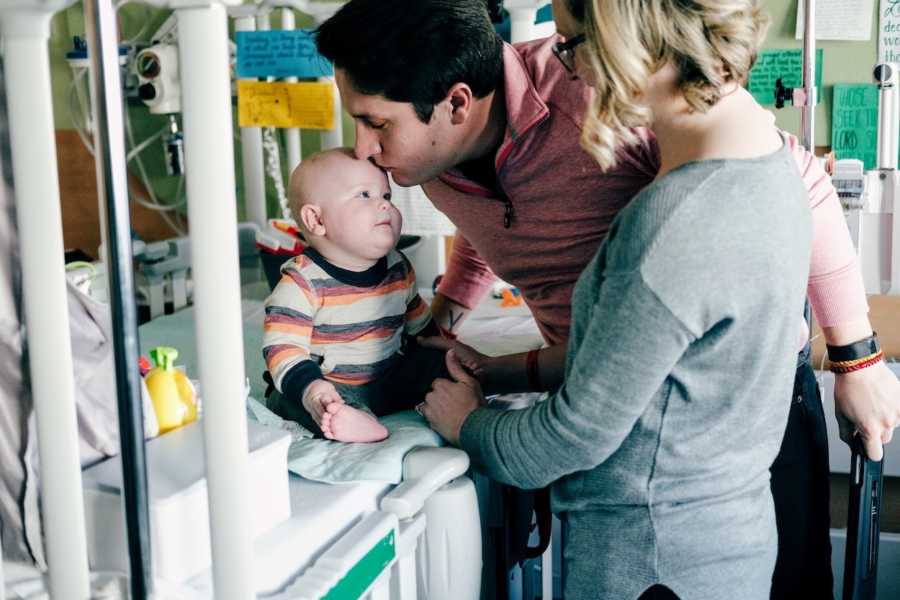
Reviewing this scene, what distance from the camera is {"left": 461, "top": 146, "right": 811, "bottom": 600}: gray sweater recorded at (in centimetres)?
86

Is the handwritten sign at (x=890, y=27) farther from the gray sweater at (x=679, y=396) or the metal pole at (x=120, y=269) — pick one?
the metal pole at (x=120, y=269)

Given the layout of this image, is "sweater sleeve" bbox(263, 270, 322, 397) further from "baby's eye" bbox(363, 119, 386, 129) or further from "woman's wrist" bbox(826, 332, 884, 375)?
"woman's wrist" bbox(826, 332, 884, 375)

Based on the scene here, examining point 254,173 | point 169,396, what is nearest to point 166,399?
point 169,396

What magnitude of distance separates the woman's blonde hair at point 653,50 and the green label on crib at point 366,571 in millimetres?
429

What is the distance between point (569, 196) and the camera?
1206mm

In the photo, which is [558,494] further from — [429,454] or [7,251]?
[7,251]

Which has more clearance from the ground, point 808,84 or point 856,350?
point 808,84

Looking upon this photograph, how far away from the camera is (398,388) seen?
1.29 metres

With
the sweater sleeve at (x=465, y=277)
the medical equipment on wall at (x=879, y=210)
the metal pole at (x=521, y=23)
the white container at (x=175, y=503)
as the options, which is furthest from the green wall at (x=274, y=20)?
the white container at (x=175, y=503)

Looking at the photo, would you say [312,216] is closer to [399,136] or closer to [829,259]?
[399,136]

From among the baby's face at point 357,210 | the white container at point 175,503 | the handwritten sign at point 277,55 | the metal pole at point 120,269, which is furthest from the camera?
the handwritten sign at point 277,55

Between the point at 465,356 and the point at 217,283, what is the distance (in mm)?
622

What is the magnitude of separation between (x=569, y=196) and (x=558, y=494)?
0.37 m

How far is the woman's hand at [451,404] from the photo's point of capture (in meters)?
1.15
